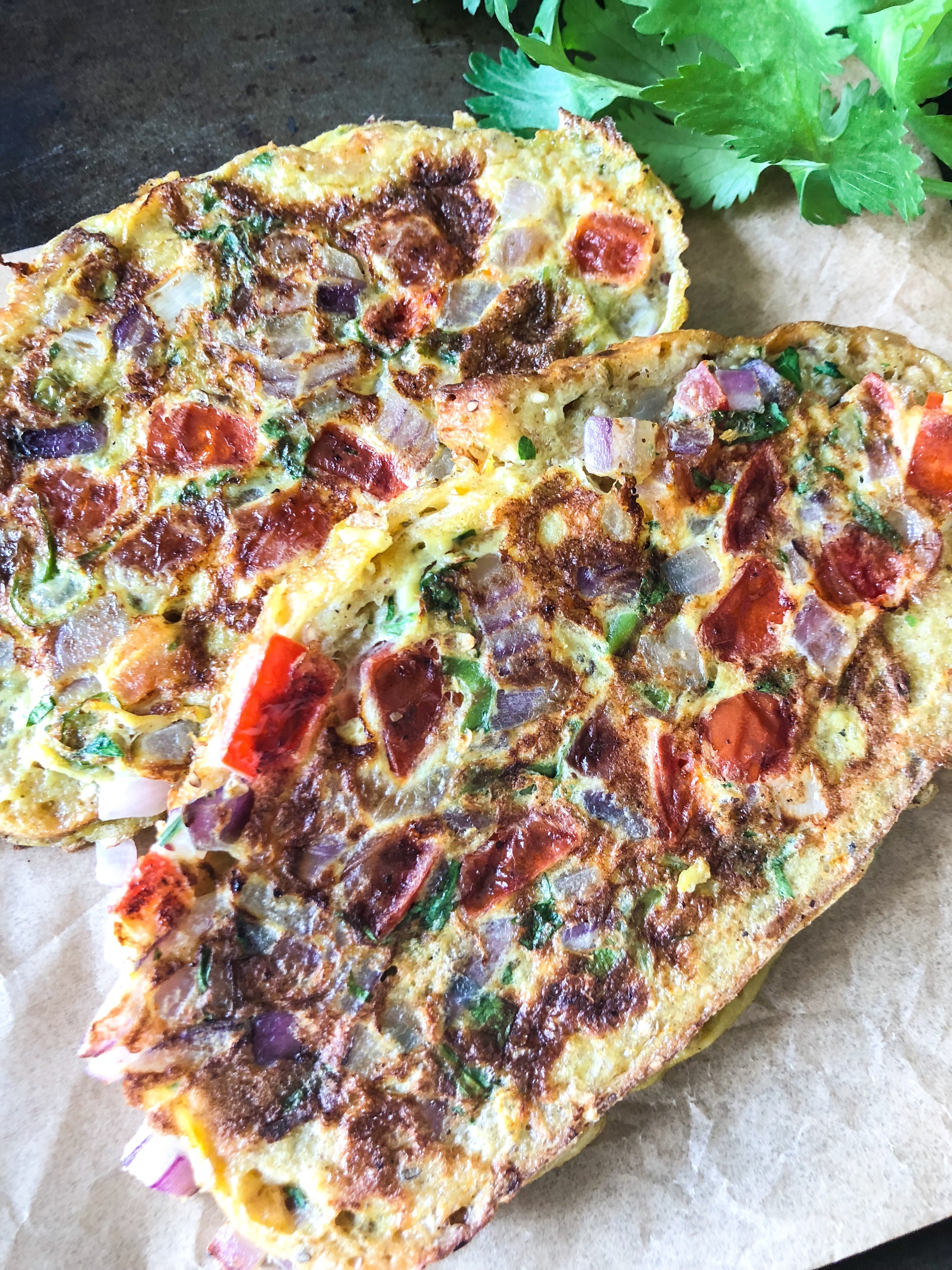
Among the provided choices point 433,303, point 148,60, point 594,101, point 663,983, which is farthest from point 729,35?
point 663,983

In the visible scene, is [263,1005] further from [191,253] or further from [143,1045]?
[191,253]

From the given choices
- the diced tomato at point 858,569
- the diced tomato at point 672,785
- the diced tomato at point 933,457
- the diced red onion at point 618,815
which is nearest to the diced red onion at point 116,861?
the diced red onion at point 618,815

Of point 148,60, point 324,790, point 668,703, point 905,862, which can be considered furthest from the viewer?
point 148,60

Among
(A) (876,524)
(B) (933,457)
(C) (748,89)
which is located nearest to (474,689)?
(A) (876,524)

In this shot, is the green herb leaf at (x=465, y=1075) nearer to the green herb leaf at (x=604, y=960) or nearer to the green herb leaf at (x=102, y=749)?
the green herb leaf at (x=604, y=960)

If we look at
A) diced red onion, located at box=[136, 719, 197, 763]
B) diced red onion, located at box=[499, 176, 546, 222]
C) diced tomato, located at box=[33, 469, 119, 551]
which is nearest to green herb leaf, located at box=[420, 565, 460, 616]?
diced red onion, located at box=[136, 719, 197, 763]

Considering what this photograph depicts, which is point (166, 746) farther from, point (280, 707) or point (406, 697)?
point (406, 697)

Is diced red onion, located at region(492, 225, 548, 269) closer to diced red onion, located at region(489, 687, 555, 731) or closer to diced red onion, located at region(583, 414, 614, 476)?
diced red onion, located at region(583, 414, 614, 476)
